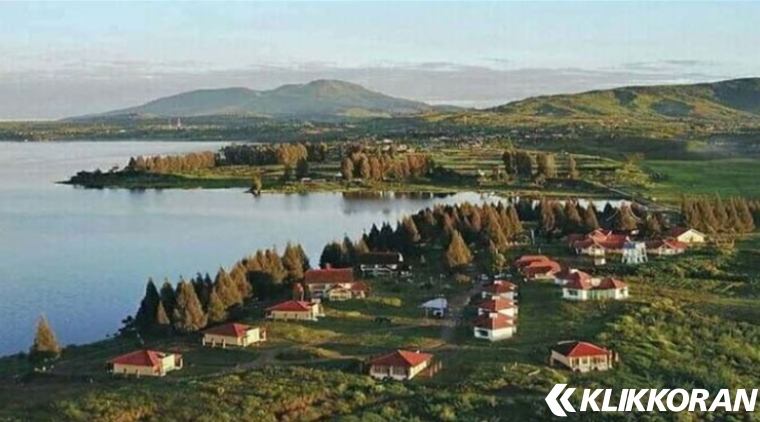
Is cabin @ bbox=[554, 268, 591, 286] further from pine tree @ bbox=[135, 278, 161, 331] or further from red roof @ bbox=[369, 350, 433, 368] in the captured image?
pine tree @ bbox=[135, 278, 161, 331]

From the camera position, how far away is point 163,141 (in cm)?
18138

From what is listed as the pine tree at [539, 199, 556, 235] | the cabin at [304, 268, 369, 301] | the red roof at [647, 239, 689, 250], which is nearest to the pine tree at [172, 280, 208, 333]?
the cabin at [304, 268, 369, 301]

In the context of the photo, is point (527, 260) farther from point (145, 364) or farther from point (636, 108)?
point (636, 108)

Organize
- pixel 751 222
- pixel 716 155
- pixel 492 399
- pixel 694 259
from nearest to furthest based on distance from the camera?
pixel 492 399
pixel 694 259
pixel 751 222
pixel 716 155

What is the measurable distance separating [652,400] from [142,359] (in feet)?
38.1

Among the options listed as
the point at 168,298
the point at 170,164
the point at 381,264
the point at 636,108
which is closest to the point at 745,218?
the point at 381,264

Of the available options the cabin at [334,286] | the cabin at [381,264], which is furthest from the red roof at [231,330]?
the cabin at [381,264]

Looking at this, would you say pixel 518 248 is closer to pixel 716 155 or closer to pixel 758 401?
pixel 758 401

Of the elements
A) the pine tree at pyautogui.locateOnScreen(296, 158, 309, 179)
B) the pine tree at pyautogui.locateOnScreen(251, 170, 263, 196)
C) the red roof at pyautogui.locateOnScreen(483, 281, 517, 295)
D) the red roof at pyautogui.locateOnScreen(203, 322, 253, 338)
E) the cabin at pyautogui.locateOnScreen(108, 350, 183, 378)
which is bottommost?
the pine tree at pyautogui.locateOnScreen(251, 170, 263, 196)

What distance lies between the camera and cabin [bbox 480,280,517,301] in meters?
29.5

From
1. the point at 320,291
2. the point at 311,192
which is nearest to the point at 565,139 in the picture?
the point at 311,192

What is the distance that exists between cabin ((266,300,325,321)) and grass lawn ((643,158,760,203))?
120ft

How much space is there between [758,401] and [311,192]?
5453cm

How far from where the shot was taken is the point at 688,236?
4031cm
